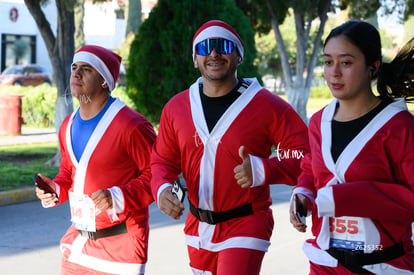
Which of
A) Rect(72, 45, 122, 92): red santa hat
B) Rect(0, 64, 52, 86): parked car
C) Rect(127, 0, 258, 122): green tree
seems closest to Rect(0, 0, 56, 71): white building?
Rect(0, 64, 52, 86): parked car

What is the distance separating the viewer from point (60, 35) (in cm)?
1359

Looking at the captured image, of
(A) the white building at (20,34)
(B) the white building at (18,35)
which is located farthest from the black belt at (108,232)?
(B) the white building at (18,35)

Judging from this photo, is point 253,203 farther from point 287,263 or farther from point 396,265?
point 287,263

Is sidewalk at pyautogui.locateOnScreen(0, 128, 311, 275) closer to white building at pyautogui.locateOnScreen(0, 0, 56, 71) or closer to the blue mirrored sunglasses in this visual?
the blue mirrored sunglasses

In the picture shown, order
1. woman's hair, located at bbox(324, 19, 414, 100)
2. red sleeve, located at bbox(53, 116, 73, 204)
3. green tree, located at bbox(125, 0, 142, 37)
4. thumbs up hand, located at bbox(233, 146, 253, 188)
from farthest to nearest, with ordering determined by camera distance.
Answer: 1. green tree, located at bbox(125, 0, 142, 37)
2. red sleeve, located at bbox(53, 116, 73, 204)
3. thumbs up hand, located at bbox(233, 146, 253, 188)
4. woman's hair, located at bbox(324, 19, 414, 100)

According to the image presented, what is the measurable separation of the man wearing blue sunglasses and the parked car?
3259cm

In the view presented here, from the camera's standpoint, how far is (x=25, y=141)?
759 inches

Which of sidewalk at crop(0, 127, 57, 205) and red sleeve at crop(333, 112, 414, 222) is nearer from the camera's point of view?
red sleeve at crop(333, 112, 414, 222)

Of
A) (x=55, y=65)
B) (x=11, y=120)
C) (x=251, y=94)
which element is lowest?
(x=11, y=120)

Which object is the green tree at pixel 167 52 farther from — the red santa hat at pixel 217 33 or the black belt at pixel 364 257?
the black belt at pixel 364 257

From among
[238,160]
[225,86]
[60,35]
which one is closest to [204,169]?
[238,160]

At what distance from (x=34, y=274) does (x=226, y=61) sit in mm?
3926

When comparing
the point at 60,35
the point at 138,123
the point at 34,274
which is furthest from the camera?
the point at 60,35

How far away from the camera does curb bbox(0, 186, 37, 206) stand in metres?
11.2
